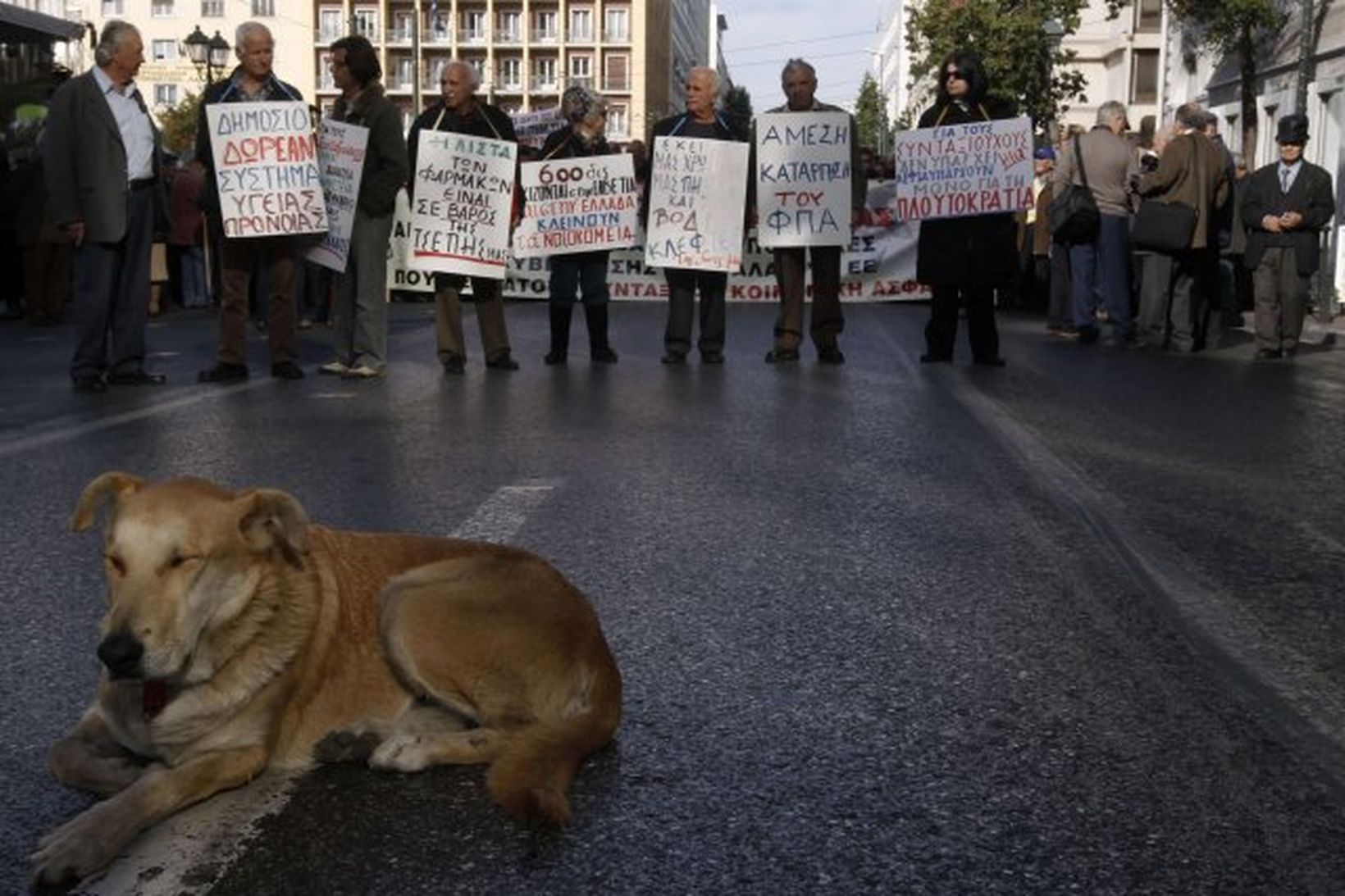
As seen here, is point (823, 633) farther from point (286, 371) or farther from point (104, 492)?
point (286, 371)

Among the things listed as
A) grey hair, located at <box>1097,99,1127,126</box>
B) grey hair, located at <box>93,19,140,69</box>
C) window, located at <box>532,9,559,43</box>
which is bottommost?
grey hair, located at <box>93,19,140,69</box>

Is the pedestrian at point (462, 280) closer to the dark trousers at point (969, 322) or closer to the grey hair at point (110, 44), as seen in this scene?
the grey hair at point (110, 44)

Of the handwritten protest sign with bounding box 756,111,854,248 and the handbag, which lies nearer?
the handwritten protest sign with bounding box 756,111,854,248

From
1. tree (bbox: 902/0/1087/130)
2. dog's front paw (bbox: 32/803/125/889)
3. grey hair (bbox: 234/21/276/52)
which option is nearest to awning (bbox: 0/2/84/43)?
grey hair (bbox: 234/21/276/52)

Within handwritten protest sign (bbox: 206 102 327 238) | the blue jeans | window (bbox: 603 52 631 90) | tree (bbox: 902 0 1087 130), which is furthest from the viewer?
window (bbox: 603 52 631 90)

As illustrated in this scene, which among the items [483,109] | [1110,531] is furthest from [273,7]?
[1110,531]

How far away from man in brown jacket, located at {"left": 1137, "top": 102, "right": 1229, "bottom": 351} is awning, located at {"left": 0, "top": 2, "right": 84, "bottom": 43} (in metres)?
16.7

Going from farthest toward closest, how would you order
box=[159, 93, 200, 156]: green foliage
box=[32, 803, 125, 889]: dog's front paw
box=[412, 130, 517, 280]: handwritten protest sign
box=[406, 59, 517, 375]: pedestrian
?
box=[159, 93, 200, 156]: green foliage → box=[412, 130, 517, 280]: handwritten protest sign → box=[406, 59, 517, 375]: pedestrian → box=[32, 803, 125, 889]: dog's front paw

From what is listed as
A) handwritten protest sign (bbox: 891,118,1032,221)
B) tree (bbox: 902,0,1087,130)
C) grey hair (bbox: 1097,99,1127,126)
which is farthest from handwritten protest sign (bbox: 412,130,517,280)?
tree (bbox: 902,0,1087,130)

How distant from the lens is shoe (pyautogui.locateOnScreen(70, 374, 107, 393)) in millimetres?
11305

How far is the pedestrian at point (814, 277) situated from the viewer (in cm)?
1364

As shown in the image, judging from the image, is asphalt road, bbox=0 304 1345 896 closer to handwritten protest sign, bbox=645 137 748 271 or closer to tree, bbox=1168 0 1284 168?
handwritten protest sign, bbox=645 137 748 271

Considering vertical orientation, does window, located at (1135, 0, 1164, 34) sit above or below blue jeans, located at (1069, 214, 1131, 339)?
above

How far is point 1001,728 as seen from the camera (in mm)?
3900
